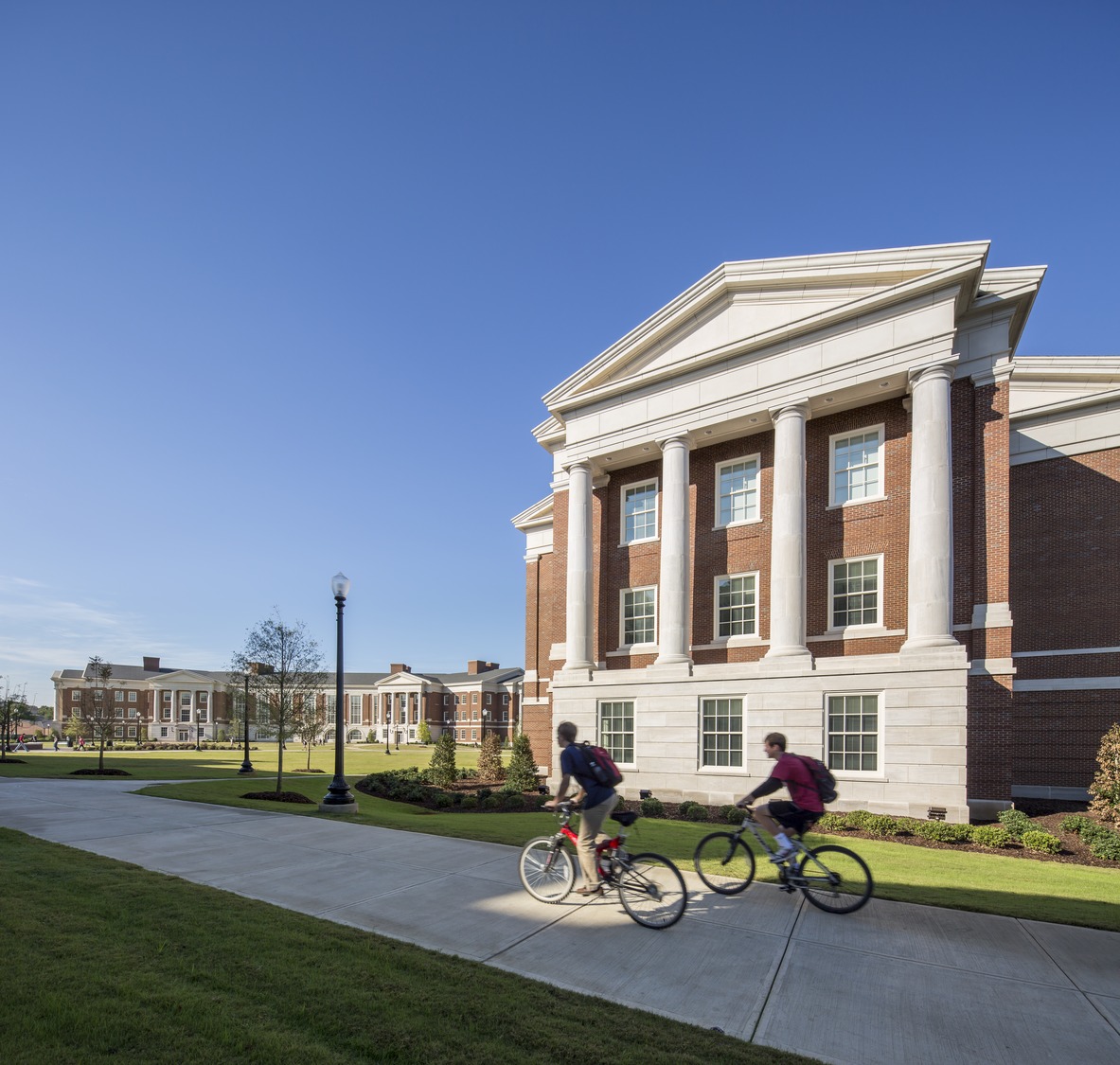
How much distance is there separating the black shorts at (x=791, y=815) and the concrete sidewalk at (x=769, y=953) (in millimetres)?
949

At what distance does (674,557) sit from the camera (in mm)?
23219

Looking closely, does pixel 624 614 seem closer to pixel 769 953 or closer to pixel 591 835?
pixel 591 835

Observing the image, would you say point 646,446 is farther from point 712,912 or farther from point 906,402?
point 712,912

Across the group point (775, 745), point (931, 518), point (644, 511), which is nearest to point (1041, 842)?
point (931, 518)

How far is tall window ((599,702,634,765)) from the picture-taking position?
2342cm

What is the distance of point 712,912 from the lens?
7742 millimetres

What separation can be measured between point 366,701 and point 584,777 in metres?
135

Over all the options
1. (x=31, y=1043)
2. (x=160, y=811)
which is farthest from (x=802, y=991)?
(x=160, y=811)

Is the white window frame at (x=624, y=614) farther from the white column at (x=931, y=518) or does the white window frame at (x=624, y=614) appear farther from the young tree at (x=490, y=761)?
the young tree at (x=490, y=761)

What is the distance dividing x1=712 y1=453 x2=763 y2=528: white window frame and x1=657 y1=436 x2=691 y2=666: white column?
56.8 inches

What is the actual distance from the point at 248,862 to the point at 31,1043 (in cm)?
584

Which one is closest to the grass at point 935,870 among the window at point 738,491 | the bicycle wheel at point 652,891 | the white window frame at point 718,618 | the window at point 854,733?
the bicycle wheel at point 652,891

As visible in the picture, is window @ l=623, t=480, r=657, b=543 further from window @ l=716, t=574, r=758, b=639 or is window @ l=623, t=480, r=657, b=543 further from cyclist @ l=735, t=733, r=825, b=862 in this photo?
cyclist @ l=735, t=733, r=825, b=862

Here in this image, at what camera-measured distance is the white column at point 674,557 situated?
75.0ft
